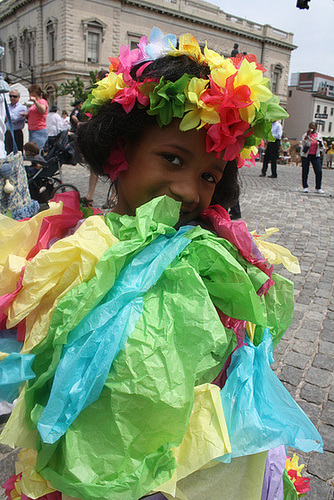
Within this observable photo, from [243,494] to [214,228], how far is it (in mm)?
758

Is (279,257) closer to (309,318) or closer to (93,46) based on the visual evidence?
(309,318)

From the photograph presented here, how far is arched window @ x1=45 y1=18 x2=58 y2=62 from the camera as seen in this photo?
35.9 m

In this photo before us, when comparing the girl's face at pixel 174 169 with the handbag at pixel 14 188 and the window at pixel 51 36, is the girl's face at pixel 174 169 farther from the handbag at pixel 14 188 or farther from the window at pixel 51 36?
the window at pixel 51 36

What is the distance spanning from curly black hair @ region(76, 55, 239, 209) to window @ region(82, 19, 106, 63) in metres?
39.0

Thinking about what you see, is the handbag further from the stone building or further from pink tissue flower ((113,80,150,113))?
the stone building

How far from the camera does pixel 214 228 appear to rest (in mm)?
1336

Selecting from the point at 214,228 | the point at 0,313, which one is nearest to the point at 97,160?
the point at 214,228

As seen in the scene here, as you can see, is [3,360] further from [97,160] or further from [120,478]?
[97,160]

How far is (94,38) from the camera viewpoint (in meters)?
36.4

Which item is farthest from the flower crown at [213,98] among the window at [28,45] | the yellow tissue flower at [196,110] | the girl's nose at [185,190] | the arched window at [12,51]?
the arched window at [12,51]

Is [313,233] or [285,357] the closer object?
[285,357]

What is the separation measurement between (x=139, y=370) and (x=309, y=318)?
3.38 m

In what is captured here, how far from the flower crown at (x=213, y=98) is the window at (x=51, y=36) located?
133ft

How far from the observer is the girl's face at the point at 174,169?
1239mm
